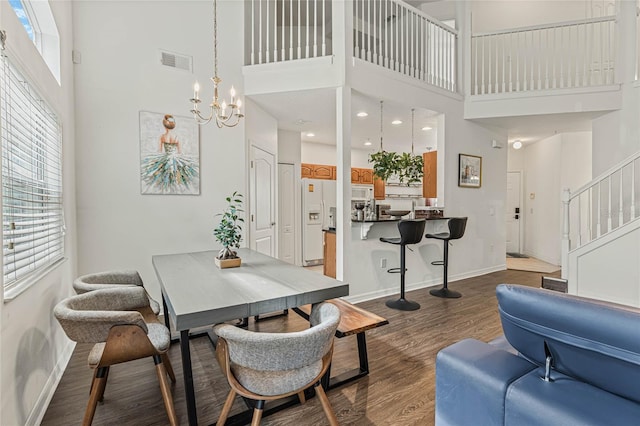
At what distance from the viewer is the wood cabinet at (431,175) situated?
4906mm

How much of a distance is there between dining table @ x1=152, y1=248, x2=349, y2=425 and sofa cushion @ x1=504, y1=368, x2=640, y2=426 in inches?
39.2

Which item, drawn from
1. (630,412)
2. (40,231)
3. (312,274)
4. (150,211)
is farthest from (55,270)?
(630,412)

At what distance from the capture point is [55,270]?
229 centimetres

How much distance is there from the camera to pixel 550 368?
1.10m

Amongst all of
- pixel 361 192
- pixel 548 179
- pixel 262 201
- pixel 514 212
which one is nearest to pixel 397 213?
pixel 262 201

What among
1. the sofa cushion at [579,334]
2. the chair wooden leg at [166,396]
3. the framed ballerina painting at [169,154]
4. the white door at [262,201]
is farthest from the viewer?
the white door at [262,201]

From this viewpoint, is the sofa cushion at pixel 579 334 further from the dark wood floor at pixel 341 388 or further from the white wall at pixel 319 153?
the white wall at pixel 319 153

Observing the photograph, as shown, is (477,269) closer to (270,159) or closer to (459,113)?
(459,113)

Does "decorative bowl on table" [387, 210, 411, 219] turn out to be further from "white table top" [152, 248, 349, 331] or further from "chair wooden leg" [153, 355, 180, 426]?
"chair wooden leg" [153, 355, 180, 426]

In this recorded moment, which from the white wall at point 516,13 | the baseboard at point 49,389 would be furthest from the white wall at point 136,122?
the white wall at point 516,13

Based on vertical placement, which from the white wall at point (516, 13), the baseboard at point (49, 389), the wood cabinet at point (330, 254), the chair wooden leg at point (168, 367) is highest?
the white wall at point (516, 13)

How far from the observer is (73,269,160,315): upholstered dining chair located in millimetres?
2006

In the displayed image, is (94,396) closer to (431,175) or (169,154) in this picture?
(169,154)

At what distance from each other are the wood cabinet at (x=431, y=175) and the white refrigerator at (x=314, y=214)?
2.03 m
